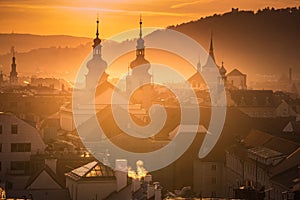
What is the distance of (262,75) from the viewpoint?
197125 millimetres

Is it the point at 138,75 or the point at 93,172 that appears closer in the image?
the point at 93,172

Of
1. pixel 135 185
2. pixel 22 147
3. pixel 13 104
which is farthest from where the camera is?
pixel 13 104

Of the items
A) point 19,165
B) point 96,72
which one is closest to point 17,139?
point 19,165

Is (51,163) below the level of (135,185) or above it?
above

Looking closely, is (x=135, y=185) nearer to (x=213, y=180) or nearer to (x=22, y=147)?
(x=22, y=147)

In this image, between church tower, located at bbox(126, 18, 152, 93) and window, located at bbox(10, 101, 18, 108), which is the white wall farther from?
window, located at bbox(10, 101, 18, 108)

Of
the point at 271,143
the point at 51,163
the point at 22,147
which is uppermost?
the point at 271,143

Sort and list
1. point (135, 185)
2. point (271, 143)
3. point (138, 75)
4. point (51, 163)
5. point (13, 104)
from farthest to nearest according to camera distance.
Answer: point (13, 104), point (138, 75), point (271, 143), point (51, 163), point (135, 185)

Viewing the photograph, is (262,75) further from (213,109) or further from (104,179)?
(104,179)

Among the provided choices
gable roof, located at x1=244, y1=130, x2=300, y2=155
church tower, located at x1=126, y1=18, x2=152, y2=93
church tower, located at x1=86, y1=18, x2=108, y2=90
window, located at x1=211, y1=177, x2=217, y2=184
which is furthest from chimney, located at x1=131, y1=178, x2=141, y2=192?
church tower, located at x1=126, y1=18, x2=152, y2=93

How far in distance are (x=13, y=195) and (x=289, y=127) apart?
89.5 ft

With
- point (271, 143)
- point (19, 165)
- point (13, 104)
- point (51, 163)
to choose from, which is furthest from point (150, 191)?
point (13, 104)

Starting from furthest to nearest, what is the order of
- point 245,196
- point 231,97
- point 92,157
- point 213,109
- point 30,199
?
point 231,97 < point 213,109 < point 92,157 < point 30,199 < point 245,196

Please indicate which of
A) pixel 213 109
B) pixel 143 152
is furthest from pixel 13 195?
pixel 213 109
